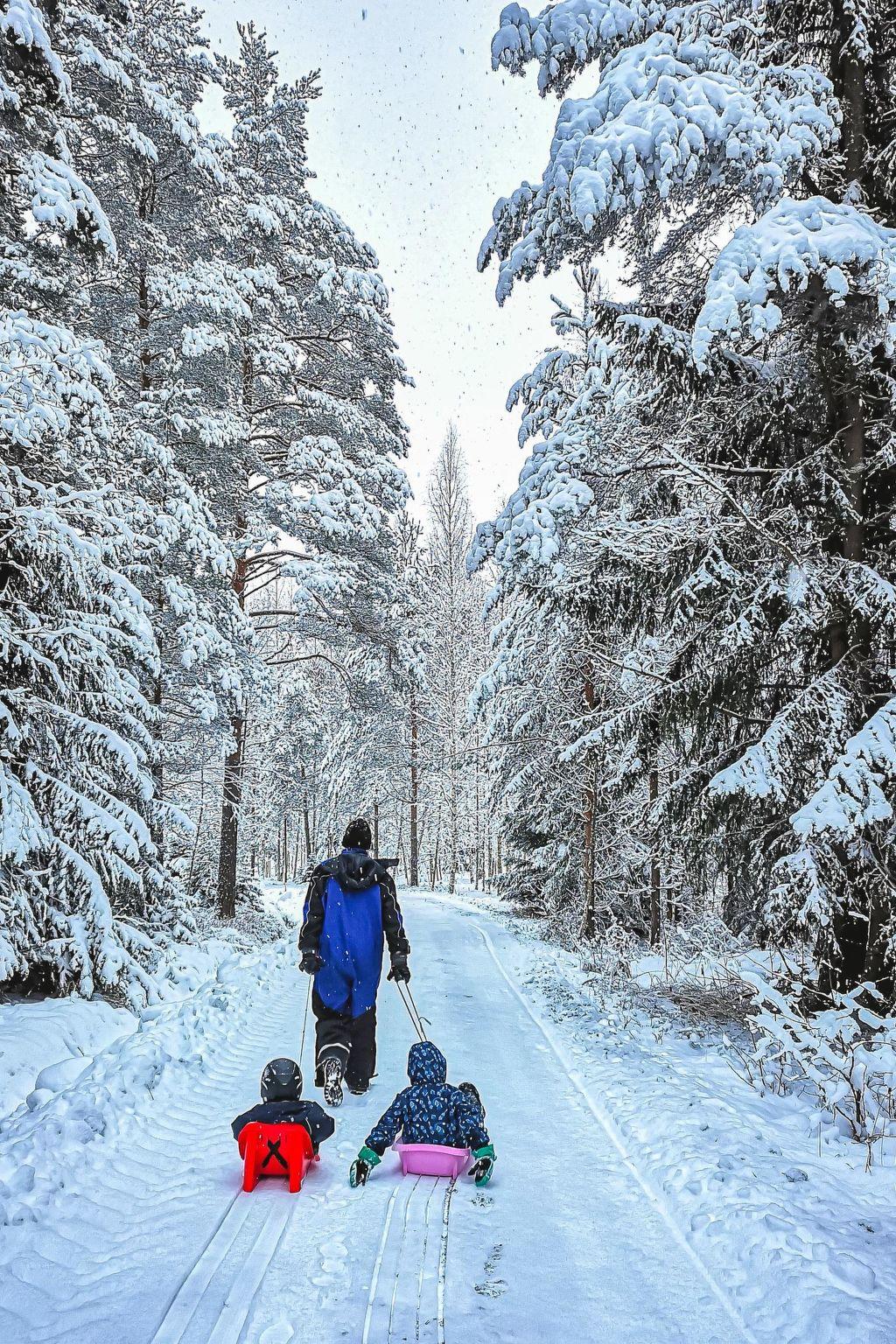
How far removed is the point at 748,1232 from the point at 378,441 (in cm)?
1451

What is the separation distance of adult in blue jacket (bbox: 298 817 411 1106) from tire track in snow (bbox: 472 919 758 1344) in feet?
5.72

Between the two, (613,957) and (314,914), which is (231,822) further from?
(314,914)

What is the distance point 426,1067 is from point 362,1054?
1.43m

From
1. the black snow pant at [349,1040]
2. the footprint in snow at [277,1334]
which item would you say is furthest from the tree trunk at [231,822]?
the footprint in snow at [277,1334]

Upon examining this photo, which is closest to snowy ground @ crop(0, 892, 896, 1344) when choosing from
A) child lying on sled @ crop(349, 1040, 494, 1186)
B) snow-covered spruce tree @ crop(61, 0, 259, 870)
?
child lying on sled @ crop(349, 1040, 494, 1186)

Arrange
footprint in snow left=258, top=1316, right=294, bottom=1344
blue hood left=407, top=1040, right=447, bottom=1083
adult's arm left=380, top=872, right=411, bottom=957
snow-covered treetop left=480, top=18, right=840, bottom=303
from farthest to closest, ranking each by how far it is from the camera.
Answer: adult's arm left=380, top=872, right=411, bottom=957 → snow-covered treetop left=480, top=18, right=840, bottom=303 → blue hood left=407, top=1040, right=447, bottom=1083 → footprint in snow left=258, top=1316, right=294, bottom=1344

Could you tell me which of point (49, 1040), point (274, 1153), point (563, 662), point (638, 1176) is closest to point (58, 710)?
point (49, 1040)

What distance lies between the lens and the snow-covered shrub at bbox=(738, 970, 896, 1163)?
15.6 feet

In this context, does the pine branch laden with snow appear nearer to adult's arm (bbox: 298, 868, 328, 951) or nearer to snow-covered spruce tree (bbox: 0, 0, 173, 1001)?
snow-covered spruce tree (bbox: 0, 0, 173, 1001)

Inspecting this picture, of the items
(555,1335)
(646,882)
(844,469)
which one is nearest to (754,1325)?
(555,1335)

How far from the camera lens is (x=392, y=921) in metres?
5.85

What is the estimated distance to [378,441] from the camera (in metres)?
15.5

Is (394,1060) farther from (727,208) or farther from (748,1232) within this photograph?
(727,208)

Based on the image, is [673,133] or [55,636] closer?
[673,133]
